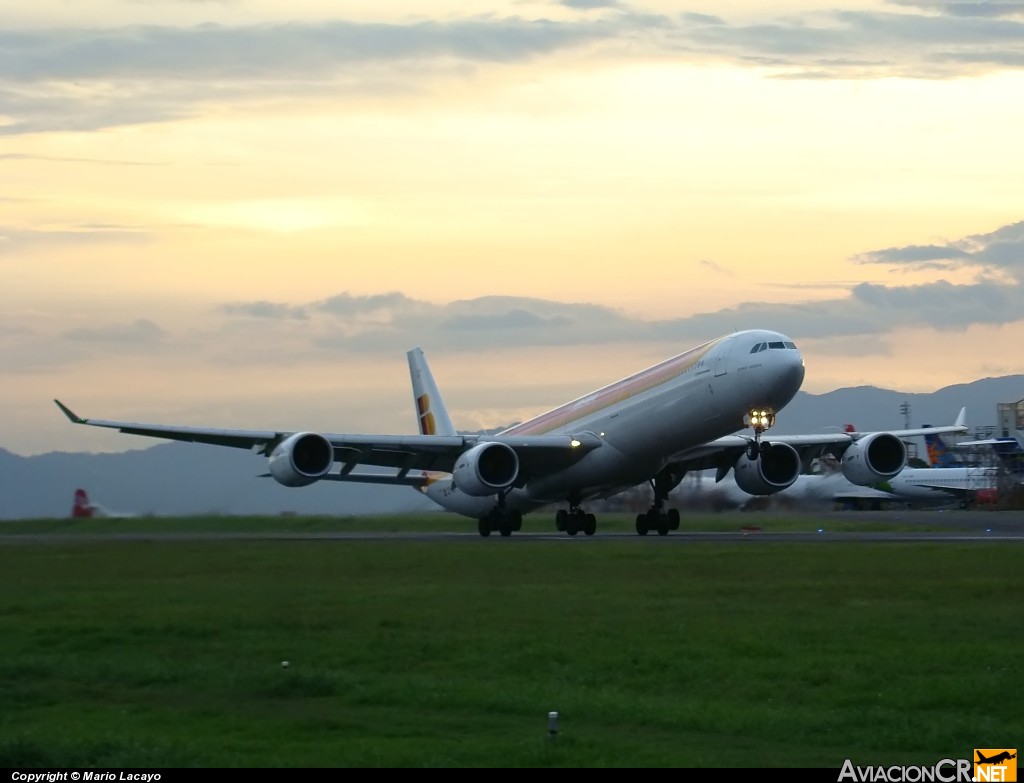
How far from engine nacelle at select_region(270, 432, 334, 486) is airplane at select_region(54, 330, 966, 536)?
3cm

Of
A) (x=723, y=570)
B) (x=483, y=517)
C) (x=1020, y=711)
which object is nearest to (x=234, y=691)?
(x=1020, y=711)

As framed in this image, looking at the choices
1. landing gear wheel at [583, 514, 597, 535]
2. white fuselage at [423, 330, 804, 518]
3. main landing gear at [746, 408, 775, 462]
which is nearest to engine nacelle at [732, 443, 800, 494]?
white fuselage at [423, 330, 804, 518]

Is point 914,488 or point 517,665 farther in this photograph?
point 914,488

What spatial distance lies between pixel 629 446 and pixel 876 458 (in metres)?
8.27

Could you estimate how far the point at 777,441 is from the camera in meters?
49.0

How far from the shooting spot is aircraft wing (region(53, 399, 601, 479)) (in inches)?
1813

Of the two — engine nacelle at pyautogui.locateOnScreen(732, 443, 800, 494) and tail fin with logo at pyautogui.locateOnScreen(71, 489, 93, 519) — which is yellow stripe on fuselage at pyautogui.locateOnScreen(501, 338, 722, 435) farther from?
tail fin with logo at pyautogui.locateOnScreen(71, 489, 93, 519)

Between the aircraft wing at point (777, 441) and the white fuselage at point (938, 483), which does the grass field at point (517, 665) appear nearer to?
the aircraft wing at point (777, 441)

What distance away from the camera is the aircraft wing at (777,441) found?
47.5 m

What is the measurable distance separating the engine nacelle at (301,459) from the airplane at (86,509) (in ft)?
63.2

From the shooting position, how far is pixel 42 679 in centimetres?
1593

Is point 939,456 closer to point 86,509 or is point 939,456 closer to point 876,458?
point 876,458

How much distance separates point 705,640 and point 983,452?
3378 inches

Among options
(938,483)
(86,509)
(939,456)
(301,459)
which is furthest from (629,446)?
(939,456)
